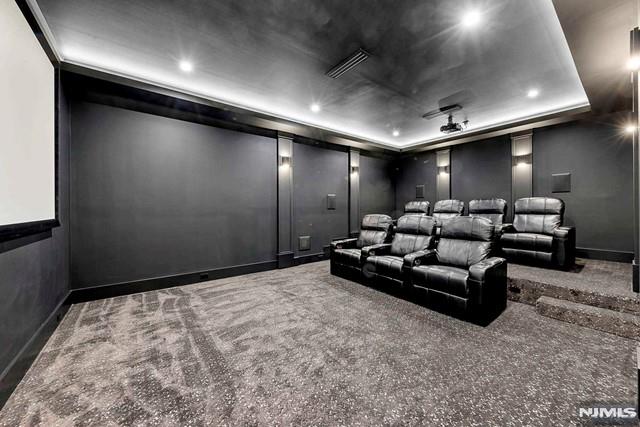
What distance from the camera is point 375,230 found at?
4.45 meters

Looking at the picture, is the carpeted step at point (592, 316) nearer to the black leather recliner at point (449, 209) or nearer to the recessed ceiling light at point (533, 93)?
the black leather recliner at point (449, 209)

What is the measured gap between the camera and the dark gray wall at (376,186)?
6.95 metres

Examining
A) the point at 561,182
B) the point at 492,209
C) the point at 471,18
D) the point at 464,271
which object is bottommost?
the point at 464,271

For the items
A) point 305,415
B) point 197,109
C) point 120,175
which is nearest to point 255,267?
point 120,175

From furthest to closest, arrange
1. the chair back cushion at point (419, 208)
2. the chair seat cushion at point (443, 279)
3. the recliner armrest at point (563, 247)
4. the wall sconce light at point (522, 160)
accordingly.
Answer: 1. the chair back cushion at point (419, 208)
2. the wall sconce light at point (522, 160)
3. the recliner armrest at point (563, 247)
4. the chair seat cushion at point (443, 279)

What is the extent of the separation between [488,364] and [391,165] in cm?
645

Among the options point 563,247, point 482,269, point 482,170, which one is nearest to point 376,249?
point 482,269

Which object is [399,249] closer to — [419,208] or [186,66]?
[419,208]

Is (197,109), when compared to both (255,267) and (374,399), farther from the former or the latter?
(374,399)

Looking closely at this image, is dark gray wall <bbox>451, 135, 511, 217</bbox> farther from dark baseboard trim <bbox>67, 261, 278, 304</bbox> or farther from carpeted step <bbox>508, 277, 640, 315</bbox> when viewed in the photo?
dark baseboard trim <bbox>67, 261, 278, 304</bbox>

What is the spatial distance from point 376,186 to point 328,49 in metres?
4.88

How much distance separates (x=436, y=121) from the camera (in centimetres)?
538

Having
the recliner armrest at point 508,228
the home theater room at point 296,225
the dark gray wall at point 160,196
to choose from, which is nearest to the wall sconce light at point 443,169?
the home theater room at point 296,225

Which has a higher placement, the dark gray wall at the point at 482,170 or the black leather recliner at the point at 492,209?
the dark gray wall at the point at 482,170
